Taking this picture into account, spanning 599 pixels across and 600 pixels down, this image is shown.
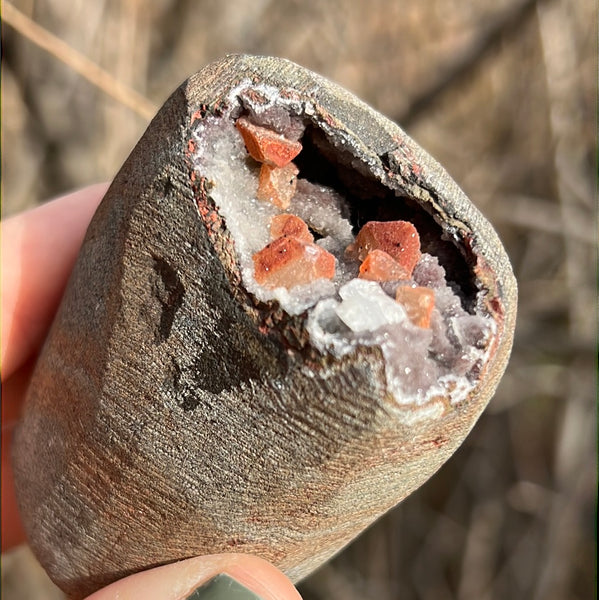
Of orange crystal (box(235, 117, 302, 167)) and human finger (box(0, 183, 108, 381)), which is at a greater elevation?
human finger (box(0, 183, 108, 381))

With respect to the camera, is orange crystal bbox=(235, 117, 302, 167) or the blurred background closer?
orange crystal bbox=(235, 117, 302, 167)

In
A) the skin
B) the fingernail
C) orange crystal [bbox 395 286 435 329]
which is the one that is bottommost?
the fingernail

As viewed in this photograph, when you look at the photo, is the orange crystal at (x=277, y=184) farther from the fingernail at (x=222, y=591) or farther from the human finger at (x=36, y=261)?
the human finger at (x=36, y=261)

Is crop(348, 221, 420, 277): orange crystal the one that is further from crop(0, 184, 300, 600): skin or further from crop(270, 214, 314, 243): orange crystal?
crop(0, 184, 300, 600): skin

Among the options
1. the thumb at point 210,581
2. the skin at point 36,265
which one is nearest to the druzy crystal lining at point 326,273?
the thumb at point 210,581

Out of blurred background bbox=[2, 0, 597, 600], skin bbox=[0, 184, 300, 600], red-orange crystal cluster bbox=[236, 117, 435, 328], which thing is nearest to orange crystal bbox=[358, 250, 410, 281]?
red-orange crystal cluster bbox=[236, 117, 435, 328]

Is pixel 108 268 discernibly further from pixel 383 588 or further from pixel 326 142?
pixel 383 588

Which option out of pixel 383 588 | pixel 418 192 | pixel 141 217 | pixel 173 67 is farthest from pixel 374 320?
pixel 383 588
